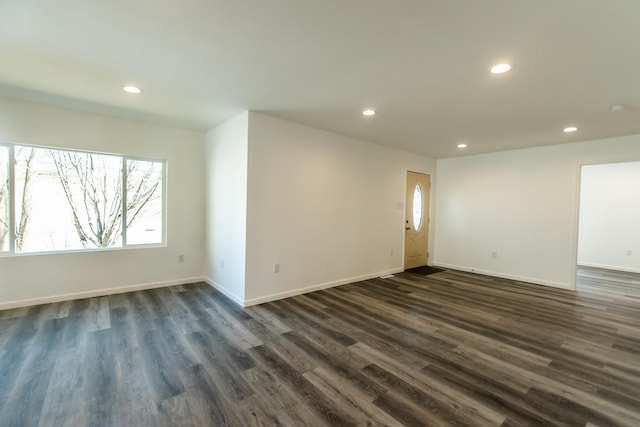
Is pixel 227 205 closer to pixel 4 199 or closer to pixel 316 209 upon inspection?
pixel 316 209

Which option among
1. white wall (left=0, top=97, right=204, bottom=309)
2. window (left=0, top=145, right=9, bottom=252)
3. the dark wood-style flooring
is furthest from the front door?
window (left=0, top=145, right=9, bottom=252)

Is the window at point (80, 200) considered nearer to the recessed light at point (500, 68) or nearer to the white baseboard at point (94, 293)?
the white baseboard at point (94, 293)

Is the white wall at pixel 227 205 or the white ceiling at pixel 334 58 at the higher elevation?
the white ceiling at pixel 334 58

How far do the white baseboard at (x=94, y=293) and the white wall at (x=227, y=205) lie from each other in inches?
18.3

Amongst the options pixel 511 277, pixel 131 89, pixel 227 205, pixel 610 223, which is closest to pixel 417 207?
pixel 511 277

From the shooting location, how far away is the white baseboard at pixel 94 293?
3.36m

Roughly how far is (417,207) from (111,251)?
583 centimetres

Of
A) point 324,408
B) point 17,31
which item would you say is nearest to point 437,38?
point 324,408

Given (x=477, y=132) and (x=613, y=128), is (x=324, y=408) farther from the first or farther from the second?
(x=613, y=128)

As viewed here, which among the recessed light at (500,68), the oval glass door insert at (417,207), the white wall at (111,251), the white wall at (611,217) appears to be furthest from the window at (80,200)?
the white wall at (611,217)

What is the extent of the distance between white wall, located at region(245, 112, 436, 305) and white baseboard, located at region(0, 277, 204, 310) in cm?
170

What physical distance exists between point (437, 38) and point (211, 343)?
10.6ft

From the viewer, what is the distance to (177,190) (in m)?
4.51

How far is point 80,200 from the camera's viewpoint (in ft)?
12.7
